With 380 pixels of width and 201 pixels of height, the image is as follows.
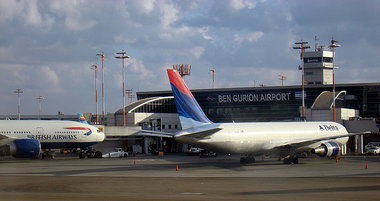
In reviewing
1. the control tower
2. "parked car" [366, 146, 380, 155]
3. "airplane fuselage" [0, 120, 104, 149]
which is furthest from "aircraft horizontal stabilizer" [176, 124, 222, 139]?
the control tower

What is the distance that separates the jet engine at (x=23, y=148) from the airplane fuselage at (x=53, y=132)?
397 centimetres

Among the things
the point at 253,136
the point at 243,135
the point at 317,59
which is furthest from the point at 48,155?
the point at 317,59

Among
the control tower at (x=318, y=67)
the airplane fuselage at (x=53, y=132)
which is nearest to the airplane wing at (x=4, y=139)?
the airplane fuselage at (x=53, y=132)

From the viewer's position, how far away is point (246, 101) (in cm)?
9712

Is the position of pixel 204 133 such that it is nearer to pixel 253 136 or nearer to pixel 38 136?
pixel 253 136

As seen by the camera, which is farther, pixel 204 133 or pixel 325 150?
pixel 325 150

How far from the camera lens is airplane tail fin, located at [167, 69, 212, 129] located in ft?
133

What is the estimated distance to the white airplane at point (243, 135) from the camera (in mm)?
39000

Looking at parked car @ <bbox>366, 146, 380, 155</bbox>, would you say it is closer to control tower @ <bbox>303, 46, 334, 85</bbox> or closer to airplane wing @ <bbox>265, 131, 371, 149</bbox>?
airplane wing @ <bbox>265, 131, 371, 149</bbox>

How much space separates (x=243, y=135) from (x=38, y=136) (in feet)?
87.9

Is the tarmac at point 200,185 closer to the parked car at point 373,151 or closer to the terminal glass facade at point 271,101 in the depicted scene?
the parked car at point 373,151

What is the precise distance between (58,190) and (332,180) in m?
16.6

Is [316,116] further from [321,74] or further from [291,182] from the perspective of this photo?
[321,74]

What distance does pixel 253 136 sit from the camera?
4256 centimetres
